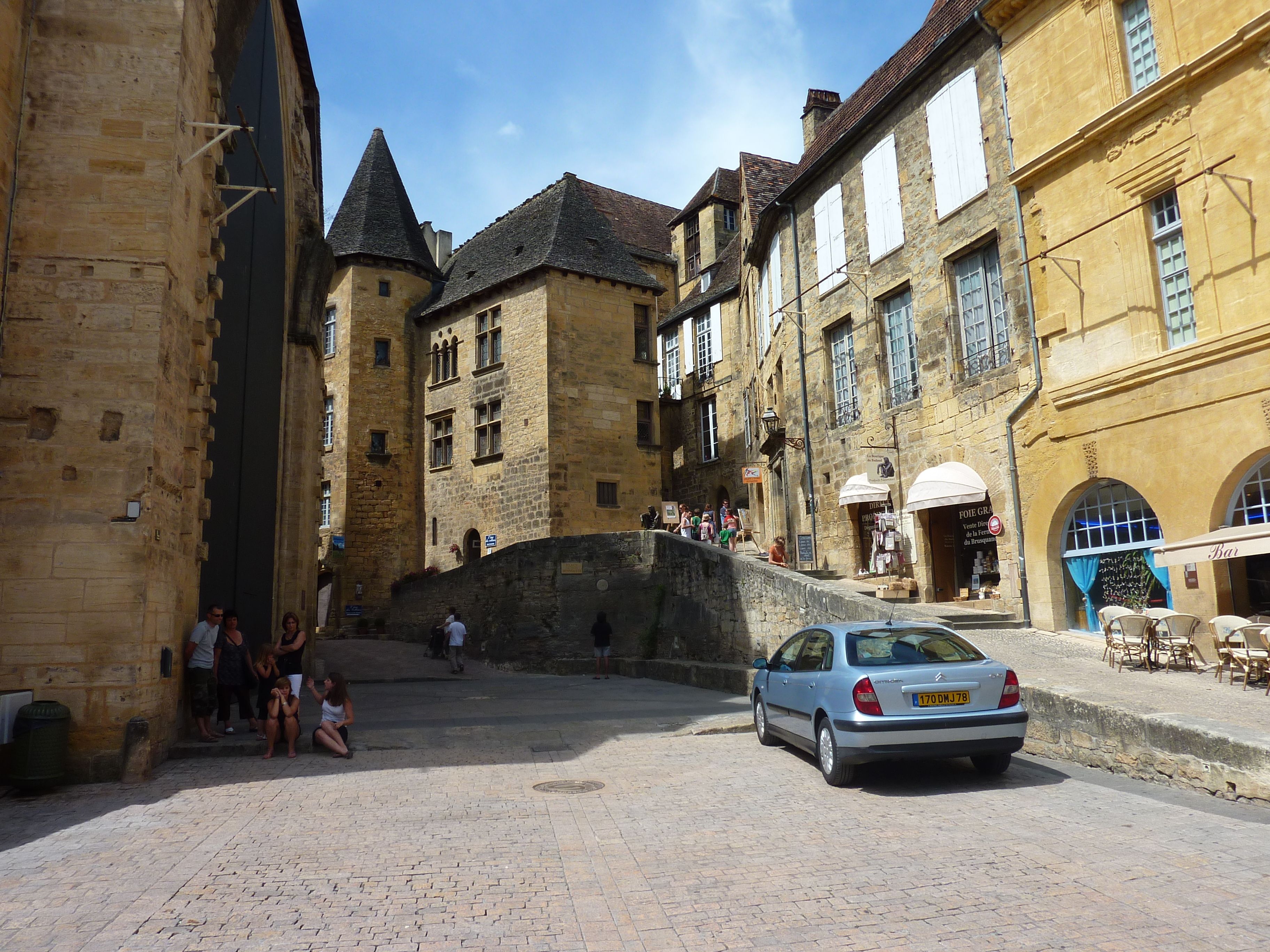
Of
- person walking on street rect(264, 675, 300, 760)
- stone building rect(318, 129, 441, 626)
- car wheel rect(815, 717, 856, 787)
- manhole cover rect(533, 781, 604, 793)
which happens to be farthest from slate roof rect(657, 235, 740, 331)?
manhole cover rect(533, 781, 604, 793)

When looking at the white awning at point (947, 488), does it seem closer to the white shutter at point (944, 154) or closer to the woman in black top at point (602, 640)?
the white shutter at point (944, 154)

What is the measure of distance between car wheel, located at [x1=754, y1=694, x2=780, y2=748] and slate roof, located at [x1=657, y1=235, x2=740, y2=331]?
71.0 feet

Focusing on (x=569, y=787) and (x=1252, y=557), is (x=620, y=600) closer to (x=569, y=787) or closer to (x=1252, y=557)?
(x=1252, y=557)

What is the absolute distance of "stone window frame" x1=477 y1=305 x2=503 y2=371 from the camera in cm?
2938

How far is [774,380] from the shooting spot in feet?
77.0

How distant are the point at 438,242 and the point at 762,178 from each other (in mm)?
15631

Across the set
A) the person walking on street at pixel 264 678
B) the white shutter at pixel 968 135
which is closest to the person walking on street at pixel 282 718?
the person walking on street at pixel 264 678

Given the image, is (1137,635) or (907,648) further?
(1137,635)

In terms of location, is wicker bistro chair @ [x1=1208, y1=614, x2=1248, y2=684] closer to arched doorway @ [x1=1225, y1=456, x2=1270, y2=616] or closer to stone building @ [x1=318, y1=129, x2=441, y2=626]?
arched doorway @ [x1=1225, y1=456, x2=1270, y2=616]

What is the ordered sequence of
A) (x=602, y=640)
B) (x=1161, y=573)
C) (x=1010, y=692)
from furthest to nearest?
(x=602, y=640), (x=1161, y=573), (x=1010, y=692)

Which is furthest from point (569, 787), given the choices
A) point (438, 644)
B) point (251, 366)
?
point (438, 644)

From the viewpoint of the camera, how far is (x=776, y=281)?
23.3m

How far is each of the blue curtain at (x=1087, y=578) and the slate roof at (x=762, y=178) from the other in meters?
13.8

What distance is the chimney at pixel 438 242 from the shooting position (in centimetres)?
3750
